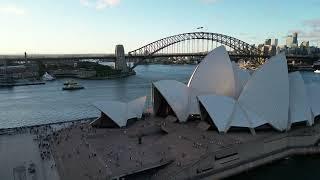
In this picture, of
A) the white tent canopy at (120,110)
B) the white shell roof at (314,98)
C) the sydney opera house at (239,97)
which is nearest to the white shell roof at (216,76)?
the sydney opera house at (239,97)

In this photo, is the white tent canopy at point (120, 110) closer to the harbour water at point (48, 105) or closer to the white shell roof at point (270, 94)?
the white shell roof at point (270, 94)

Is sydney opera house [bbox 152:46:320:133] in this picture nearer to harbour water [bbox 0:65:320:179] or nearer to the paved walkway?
harbour water [bbox 0:65:320:179]

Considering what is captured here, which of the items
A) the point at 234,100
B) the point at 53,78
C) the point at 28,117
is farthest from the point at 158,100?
the point at 53,78

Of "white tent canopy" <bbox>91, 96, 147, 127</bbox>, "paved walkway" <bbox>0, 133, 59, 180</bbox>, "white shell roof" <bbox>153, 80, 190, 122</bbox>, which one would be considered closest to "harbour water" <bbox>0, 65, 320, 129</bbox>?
"white tent canopy" <bbox>91, 96, 147, 127</bbox>

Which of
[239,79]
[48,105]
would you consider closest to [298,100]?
[239,79]

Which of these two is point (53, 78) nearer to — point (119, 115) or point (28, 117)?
point (28, 117)

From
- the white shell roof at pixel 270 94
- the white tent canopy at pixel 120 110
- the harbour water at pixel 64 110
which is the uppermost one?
the white shell roof at pixel 270 94

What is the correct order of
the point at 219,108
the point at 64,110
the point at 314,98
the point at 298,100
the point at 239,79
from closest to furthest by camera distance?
1. the point at 219,108
2. the point at 298,100
3. the point at 314,98
4. the point at 239,79
5. the point at 64,110

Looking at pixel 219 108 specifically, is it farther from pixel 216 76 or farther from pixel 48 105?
pixel 48 105
